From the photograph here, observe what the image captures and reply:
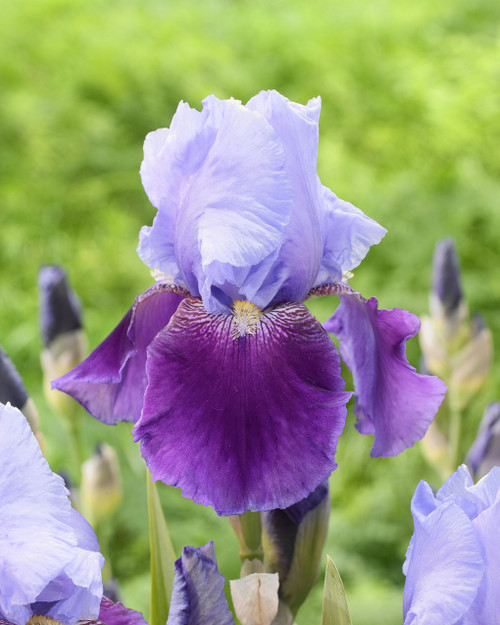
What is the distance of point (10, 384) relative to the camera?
19.5 inches

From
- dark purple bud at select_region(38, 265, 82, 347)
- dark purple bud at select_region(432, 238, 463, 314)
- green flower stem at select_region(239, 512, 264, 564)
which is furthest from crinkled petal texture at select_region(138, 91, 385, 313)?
dark purple bud at select_region(432, 238, 463, 314)

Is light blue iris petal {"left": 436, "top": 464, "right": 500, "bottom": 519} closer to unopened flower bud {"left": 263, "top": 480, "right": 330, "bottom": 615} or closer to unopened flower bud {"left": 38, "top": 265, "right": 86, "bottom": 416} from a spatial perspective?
unopened flower bud {"left": 263, "top": 480, "right": 330, "bottom": 615}

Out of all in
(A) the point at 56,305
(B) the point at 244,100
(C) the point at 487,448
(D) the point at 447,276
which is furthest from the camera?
(B) the point at 244,100

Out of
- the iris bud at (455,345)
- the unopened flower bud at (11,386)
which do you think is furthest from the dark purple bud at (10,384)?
the iris bud at (455,345)

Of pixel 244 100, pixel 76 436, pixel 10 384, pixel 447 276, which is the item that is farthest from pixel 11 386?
pixel 244 100

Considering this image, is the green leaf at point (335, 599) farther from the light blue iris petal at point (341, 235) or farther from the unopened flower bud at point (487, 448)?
the unopened flower bud at point (487, 448)

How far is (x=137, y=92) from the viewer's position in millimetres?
3398

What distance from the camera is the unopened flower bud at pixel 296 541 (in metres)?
0.46

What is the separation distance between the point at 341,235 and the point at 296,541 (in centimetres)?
18

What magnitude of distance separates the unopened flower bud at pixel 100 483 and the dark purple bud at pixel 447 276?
0.45 metres

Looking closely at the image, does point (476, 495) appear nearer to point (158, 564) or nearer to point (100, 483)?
point (158, 564)

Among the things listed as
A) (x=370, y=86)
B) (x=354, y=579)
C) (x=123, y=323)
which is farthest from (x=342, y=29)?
(x=123, y=323)

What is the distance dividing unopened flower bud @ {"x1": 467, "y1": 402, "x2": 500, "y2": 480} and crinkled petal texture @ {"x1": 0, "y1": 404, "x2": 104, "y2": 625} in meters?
0.40

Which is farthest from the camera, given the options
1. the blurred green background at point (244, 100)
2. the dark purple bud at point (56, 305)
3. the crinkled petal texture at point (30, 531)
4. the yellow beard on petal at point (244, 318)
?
the blurred green background at point (244, 100)
